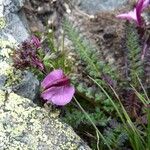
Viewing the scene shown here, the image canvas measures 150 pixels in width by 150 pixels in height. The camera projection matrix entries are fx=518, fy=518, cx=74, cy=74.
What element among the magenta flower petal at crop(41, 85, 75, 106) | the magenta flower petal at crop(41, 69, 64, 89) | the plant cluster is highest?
the magenta flower petal at crop(41, 69, 64, 89)

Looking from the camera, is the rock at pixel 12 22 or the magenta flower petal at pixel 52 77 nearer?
the magenta flower petal at pixel 52 77

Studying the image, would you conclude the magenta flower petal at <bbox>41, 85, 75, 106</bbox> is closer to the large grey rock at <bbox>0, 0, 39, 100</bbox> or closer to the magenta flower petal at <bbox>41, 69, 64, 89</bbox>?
the magenta flower petal at <bbox>41, 69, 64, 89</bbox>

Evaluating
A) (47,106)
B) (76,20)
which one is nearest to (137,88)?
(47,106)

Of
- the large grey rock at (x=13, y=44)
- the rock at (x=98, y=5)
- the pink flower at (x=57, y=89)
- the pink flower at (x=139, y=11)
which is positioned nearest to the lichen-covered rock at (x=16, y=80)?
the large grey rock at (x=13, y=44)

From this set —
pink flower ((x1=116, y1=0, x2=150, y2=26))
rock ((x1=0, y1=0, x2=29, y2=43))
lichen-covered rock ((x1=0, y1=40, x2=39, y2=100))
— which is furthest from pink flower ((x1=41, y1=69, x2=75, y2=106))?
pink flower ((x1=116, y1=0, x2=150, y2=26))

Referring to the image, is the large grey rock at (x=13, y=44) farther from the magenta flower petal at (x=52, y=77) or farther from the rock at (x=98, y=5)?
the rock at (x=98, y=5)

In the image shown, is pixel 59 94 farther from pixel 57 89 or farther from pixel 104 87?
pixel 104 87
